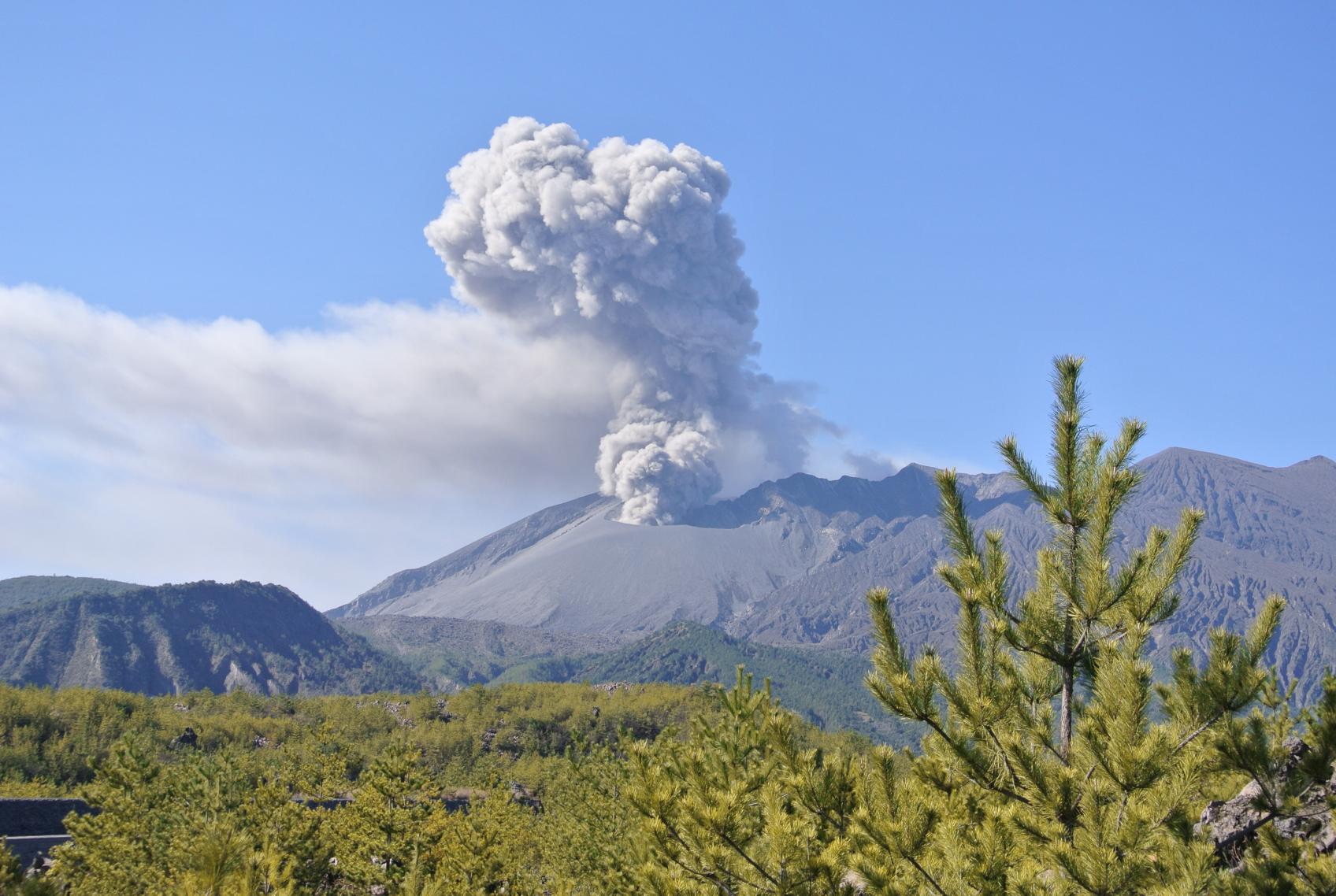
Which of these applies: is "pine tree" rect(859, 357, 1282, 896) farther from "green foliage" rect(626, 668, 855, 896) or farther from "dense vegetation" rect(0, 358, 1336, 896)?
"green foliage" rect(626, 668, 855, 896)

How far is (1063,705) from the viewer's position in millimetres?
9172

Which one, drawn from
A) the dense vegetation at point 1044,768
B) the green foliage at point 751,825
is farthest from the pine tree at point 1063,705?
the green foliage at point 751,825

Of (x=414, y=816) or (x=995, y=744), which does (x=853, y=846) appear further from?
(x=414, y=816)


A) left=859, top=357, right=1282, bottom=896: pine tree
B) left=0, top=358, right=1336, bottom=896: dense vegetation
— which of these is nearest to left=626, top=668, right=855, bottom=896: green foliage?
left=0, top=358, right=1336, bottom=896: dense vegetation

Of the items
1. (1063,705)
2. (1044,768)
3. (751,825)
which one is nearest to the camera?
(1044,768)

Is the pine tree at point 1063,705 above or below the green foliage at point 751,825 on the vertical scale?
above

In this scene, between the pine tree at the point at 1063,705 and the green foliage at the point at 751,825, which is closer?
the pine tree at the point at 1063,705

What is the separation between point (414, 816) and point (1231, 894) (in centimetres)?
2906

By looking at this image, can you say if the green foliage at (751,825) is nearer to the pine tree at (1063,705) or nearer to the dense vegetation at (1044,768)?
the dense vegetation at (1044,768)

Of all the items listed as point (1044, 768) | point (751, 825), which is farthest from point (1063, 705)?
point (751, 825)

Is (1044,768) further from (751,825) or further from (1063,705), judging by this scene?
(751,825)

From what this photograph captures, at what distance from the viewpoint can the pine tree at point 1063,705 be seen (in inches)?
308

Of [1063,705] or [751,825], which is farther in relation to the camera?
[751,825]

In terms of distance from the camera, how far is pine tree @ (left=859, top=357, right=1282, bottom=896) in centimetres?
782
